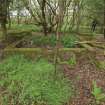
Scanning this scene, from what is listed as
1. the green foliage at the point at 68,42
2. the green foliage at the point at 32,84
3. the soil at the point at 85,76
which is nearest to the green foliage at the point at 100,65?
the soil at the point at 85,76

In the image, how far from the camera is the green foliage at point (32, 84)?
169 inches

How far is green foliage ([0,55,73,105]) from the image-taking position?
428 cm

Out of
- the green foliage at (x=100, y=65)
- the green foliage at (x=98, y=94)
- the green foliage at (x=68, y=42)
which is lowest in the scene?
the green foliage at (x=98, y=94)

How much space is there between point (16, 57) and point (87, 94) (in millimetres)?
2778

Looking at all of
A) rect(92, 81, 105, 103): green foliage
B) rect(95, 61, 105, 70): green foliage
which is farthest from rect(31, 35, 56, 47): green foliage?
rect(92, 81, 105, 103): green foliage

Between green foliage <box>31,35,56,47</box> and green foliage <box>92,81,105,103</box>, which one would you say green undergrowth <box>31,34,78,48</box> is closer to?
green foliage <box>31,35,56,47</box>

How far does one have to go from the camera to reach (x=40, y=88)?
4555 millimetres

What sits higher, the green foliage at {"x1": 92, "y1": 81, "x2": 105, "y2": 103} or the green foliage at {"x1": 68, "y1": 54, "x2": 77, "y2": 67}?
the green foliage at {"x1": 68, "y1": 54, "x2": 77, "y2": 67}

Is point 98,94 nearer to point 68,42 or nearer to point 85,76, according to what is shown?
point 85,76

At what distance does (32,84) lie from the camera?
467cm

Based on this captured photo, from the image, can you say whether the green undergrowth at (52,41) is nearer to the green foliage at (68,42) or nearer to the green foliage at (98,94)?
the green foliage at (68,42)

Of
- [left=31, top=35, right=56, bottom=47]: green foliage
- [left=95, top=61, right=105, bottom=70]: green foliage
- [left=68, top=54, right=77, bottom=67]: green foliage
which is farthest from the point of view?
[left=31, top=35, right=56, bottom=47]: green foliage

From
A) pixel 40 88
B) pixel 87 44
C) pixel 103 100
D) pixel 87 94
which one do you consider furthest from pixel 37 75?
pixel 87 44

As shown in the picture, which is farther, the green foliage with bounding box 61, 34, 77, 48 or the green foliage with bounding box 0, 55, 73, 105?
the green foliage with bounding box 61, 34, 77, 48
